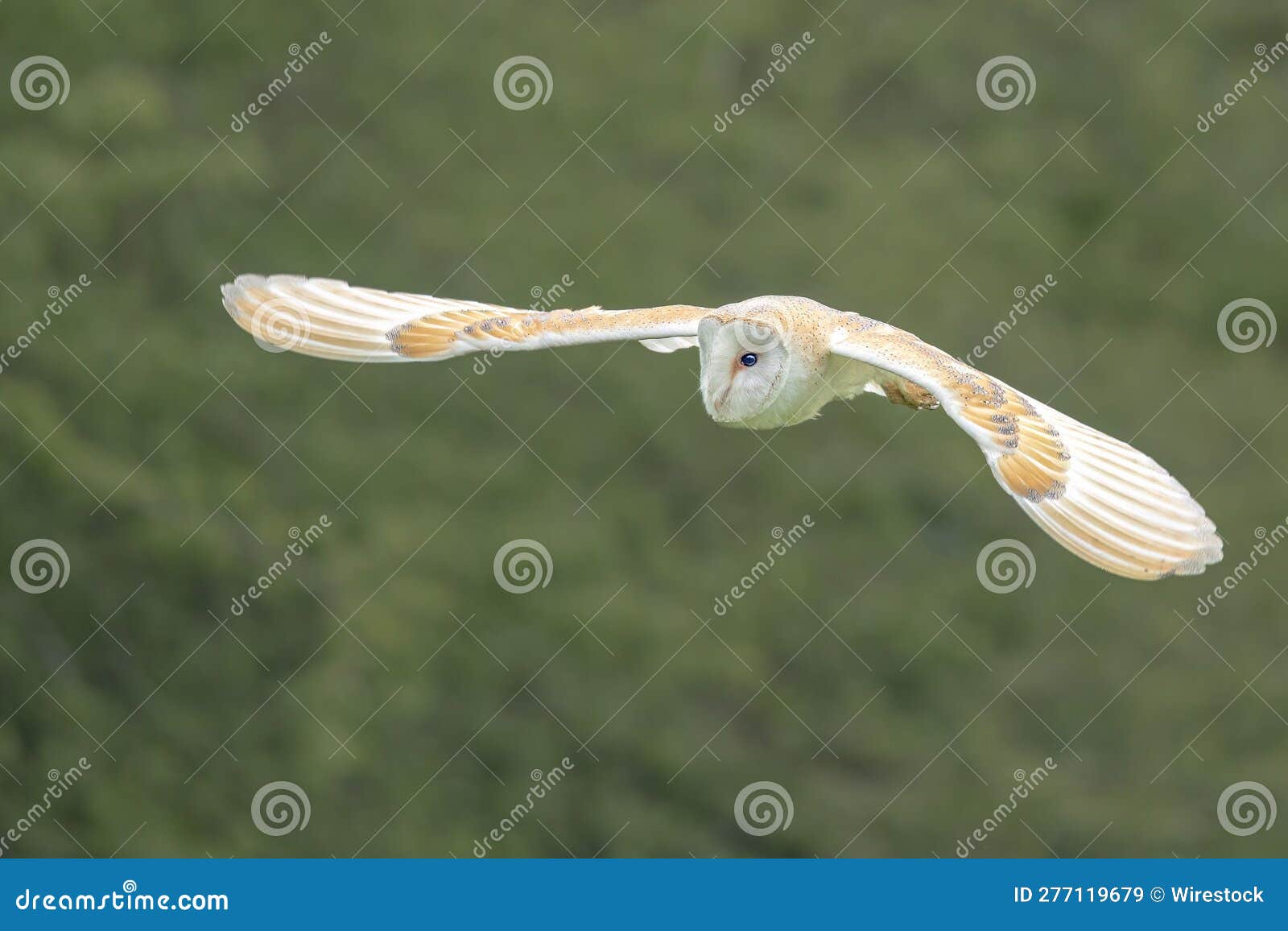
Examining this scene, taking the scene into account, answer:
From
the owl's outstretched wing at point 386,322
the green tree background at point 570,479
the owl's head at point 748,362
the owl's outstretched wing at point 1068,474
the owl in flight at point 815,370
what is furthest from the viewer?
the green tree background at point 570,479

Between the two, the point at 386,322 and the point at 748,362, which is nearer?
the point at 748,362

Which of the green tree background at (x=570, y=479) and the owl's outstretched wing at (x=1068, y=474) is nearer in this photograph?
the owl's outstretched wing at (x=1068, y=474)

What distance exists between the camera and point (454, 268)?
1590 centimetres

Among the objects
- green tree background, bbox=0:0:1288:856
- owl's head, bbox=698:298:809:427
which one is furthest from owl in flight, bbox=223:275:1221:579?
green tree background, bbox=0:0:1288:856

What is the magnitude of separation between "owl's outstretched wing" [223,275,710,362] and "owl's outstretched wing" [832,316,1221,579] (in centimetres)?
83

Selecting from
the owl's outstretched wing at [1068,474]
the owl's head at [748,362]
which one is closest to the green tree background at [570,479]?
the owl's head at [748,362]

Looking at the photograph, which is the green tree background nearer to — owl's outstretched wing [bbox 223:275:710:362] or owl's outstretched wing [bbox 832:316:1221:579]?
owl's outstretched wing [bbox 223:275:710:362]

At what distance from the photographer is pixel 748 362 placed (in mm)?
6164

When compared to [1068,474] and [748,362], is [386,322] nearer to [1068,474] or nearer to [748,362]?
[748,362]

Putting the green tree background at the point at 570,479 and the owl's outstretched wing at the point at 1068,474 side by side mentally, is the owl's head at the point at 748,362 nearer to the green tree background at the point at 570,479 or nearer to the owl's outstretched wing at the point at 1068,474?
the owl's outstretched wing at the point at 1068,474

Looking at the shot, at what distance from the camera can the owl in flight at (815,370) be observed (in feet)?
17.0

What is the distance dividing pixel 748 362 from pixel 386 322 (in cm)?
147

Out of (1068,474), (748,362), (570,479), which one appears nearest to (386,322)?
(748,362)

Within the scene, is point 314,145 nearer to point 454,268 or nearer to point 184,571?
point 454,268
